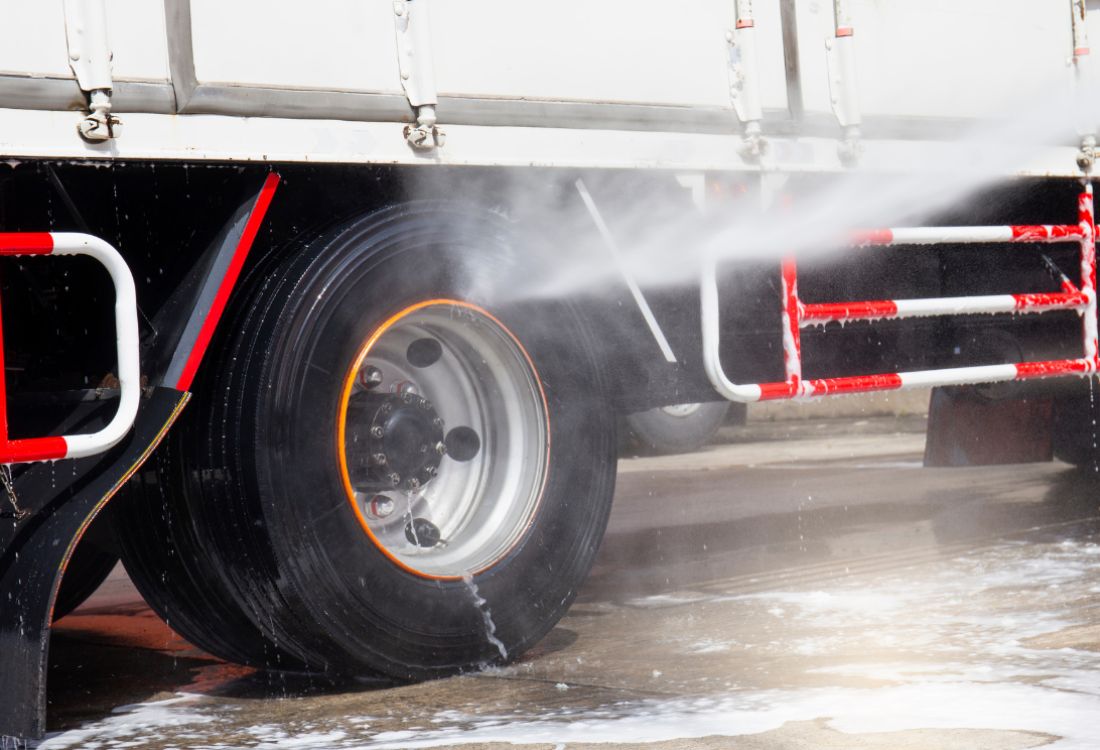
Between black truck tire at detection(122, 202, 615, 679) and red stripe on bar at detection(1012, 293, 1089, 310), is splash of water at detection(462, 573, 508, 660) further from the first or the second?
red stripe on bar at detection(1012, 293, 1089, 310)

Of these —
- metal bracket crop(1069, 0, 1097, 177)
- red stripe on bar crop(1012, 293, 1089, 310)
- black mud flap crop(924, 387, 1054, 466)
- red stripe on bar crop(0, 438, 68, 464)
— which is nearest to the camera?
red stripe on bar crop(0, 438, 68, 464)

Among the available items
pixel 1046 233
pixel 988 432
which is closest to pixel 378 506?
pixel 1046 233

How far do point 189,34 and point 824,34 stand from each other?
217cm

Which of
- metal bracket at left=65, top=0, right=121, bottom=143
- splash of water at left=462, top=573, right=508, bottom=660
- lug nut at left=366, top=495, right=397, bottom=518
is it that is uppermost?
metal bracket at left=65, top=0, right=121, bottom=143

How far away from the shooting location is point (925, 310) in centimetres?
563

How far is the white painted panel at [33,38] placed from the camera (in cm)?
380

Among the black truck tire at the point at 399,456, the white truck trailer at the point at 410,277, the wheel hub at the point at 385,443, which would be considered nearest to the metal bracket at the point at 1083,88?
the white truck trailer at the point at 410,277

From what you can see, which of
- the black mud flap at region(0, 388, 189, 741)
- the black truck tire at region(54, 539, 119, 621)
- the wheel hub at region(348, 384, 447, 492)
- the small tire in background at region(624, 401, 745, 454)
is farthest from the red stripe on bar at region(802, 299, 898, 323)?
the small tire in background at region(624, 401, 745, 454)

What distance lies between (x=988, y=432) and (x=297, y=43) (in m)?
4.50

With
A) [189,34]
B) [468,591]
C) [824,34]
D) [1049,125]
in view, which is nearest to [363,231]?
[189,34]

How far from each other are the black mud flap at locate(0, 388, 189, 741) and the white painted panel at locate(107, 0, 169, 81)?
0.74m

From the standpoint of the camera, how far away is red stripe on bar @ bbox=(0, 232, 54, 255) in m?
3.73

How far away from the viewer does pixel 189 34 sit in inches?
162

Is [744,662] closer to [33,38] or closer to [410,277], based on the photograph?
[410,277]
